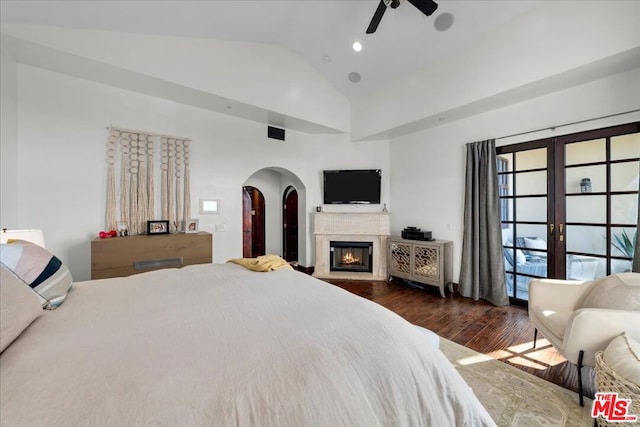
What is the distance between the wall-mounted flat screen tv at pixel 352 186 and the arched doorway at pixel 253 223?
212 centimetres

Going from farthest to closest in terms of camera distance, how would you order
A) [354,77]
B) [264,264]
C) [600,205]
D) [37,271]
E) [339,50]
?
[354,77], [339,50], [600,205], [264,264], [37,271]

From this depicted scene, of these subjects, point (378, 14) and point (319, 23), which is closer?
point (378, 14)

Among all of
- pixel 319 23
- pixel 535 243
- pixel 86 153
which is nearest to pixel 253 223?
pixel 86 153

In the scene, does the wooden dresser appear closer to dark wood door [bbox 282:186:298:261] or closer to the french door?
dark wood door [bbox 282:186:298:261]

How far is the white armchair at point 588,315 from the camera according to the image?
1.55m

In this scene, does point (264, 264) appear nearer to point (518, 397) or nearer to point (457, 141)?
point (518, 397)

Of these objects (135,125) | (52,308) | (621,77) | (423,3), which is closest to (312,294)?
(52,308)

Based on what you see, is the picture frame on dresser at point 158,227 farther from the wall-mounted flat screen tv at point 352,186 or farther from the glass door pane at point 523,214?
the glass door pane at point 523,214

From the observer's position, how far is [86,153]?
3090 mm

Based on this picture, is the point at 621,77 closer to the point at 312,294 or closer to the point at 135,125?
the point at 312,294

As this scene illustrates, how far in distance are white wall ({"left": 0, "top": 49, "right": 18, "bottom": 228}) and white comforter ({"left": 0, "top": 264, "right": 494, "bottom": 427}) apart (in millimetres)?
2285

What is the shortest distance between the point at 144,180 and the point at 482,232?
4.71 meters

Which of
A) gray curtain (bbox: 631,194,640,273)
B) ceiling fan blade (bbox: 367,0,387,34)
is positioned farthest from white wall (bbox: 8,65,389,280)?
gray curtain (bbox: 631,194,640,273)

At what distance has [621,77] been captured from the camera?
2574mm
